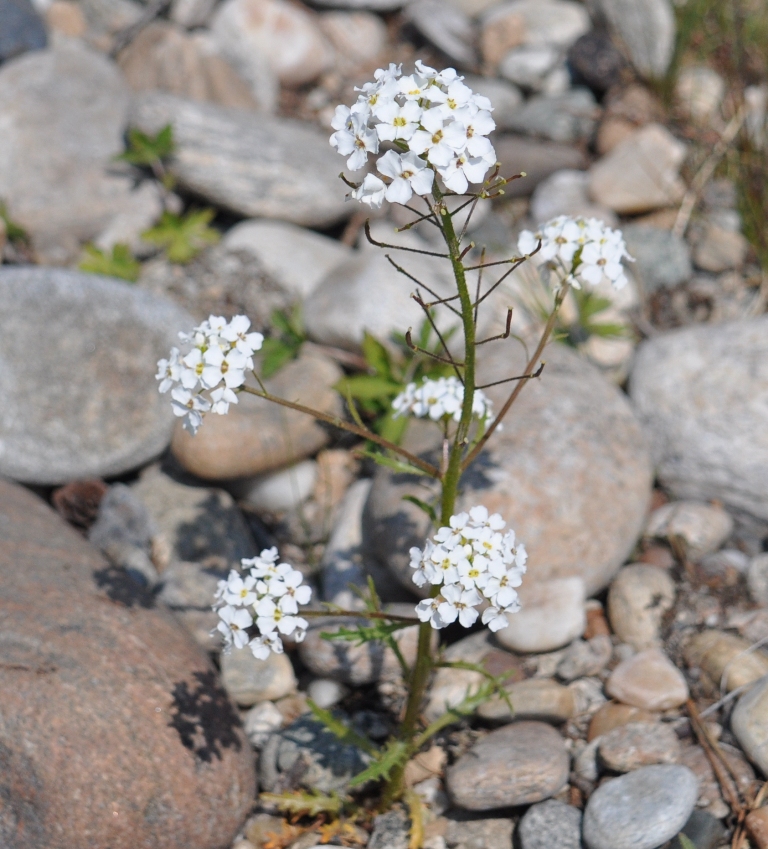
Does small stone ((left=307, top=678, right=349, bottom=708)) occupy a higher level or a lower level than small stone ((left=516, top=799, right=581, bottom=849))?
lower

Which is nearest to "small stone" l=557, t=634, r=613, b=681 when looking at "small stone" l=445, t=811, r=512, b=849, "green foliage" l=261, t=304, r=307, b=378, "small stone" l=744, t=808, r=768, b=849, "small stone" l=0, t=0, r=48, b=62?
"small stone" l=445, t=811, r=512, b=849

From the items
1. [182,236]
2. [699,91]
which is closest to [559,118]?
[699,91]

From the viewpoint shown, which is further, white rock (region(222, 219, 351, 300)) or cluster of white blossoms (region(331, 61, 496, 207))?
white rock (region(222, 219, 351, 300))

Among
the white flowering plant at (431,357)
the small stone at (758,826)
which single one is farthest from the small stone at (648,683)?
the white flowering plant at (431,357)

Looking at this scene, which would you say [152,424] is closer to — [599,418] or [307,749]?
[307,749]

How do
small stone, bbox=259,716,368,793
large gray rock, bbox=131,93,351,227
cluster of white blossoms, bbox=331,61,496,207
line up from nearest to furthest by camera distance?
cluster of white blossoms, bbox=331,61,496,207 → small stone, bbox=259,716,368,793 → large gray rock, bbox=131,93,351,227

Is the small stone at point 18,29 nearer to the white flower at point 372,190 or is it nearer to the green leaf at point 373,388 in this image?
the green leaf at point 373,388

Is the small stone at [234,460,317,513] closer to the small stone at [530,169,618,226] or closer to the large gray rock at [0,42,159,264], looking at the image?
the large gray rock at [0,42,159,264]
